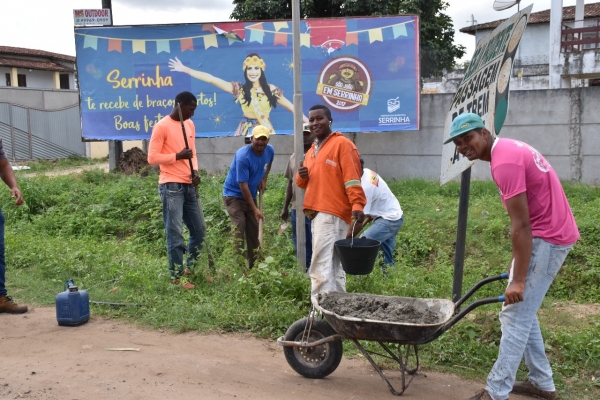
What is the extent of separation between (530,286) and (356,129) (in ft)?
28.1

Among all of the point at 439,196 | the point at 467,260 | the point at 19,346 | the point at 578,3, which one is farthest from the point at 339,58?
the point at 578,3

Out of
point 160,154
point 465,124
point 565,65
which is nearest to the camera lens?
point 465,124

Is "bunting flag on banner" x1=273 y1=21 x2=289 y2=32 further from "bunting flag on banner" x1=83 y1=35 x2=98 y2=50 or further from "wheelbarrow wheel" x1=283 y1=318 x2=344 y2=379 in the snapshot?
"wheelbarrow wheel" x1=283 y1=318 x2=344 y2=379

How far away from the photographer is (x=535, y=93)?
1159cm

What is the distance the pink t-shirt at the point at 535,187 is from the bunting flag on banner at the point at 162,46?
33.1ft

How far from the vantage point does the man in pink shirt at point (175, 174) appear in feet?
21.2

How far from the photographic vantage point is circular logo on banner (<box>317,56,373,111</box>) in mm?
12070

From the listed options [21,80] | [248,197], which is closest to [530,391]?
[248,197]

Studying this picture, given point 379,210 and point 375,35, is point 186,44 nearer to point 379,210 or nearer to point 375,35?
point 375,35

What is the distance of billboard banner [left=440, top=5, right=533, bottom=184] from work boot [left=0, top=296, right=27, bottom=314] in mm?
4310

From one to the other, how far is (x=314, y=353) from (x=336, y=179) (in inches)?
56.7

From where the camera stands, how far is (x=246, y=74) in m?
12.5

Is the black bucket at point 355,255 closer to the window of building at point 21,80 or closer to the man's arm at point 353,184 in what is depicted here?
the man's arm at point 353,184

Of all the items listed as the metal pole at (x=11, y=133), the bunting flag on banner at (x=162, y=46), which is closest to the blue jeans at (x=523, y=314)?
the bunting flag on banner at (x=162, y=46)
